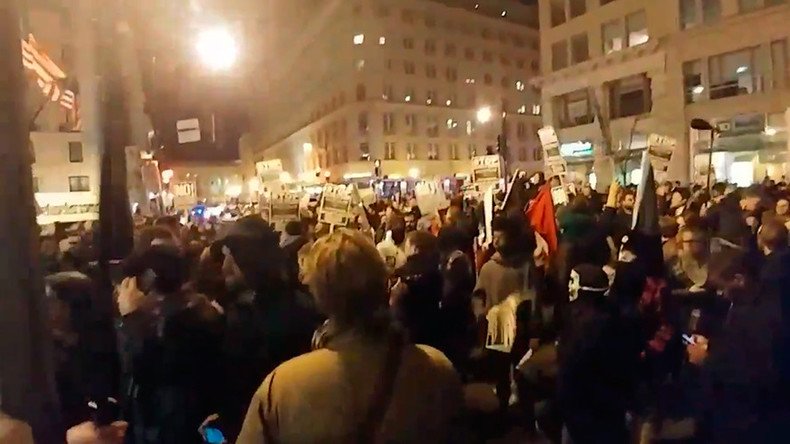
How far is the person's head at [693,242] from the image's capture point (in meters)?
7.59

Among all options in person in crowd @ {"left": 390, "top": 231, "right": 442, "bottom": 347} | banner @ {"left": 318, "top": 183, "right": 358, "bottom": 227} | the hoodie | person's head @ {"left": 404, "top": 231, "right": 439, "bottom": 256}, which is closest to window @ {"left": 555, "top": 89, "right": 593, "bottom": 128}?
banner @ {"left": 318, "top": 183, "right": 358, "bottom": 227}

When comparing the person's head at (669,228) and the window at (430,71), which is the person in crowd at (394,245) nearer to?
the person's head at (669,228)

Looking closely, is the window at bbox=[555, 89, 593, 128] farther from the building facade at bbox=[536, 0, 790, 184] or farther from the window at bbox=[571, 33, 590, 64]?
the window at bbox=[571, 33, 590, 64]

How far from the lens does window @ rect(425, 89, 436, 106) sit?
303 ft

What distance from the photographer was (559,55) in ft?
172

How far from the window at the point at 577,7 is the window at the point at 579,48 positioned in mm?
1480

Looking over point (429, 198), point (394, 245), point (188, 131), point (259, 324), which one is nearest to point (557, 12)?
point (429, 198)

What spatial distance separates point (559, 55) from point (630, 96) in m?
7.33

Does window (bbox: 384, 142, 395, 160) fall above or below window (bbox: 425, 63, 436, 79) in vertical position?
below

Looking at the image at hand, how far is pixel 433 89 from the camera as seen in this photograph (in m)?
92.2

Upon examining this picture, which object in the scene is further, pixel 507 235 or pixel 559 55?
pixel 559 55

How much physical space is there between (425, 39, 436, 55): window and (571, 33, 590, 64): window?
4122 cm

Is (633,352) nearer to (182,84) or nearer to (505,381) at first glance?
(505,381)

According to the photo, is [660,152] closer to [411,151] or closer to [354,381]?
[354,381]
